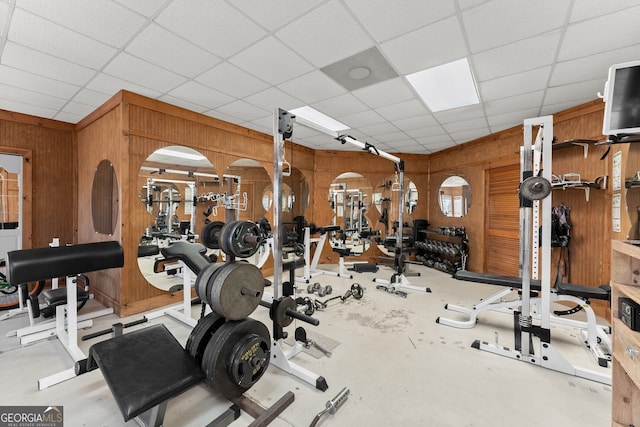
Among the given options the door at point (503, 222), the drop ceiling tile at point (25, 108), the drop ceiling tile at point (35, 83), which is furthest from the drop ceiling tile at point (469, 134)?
the drop ceiling tile at point (25, 108)

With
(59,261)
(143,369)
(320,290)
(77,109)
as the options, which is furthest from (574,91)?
(77,109)

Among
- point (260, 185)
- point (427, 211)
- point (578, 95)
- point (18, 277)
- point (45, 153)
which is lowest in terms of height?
point (18, 277)

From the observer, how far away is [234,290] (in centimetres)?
175

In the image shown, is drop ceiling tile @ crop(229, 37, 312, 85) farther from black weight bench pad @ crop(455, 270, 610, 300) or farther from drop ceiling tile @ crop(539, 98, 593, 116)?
drop ceiling tile @ crop(539, 98, 593, 116)

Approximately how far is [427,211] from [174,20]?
5897 millimetres

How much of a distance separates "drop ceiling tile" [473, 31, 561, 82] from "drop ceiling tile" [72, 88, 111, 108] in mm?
4055

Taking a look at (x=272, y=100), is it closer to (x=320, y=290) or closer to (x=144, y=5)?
(x=144, y=5)

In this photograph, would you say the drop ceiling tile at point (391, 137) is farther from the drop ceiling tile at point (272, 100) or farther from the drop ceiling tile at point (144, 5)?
the drop ceiling tile at point (144, 5)

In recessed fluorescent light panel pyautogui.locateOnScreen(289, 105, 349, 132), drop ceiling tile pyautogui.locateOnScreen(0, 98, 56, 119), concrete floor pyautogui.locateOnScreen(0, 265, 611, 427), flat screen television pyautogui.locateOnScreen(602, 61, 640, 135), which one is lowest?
concrete floor pyautogui.locateOnScreen(0, 265, 611, 427)

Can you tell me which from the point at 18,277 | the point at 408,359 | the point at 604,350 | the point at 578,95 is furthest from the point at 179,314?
the point at 578,95

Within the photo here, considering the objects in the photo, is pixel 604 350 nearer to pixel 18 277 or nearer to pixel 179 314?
pixel 179 314

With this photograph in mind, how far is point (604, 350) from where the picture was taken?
2.45 m

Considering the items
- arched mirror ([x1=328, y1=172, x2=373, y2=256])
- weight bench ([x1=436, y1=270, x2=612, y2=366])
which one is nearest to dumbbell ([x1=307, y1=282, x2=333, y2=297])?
weight bench ([x1=436, y1=270, x2=612, y2=366])

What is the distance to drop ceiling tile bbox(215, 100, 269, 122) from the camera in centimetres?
350
